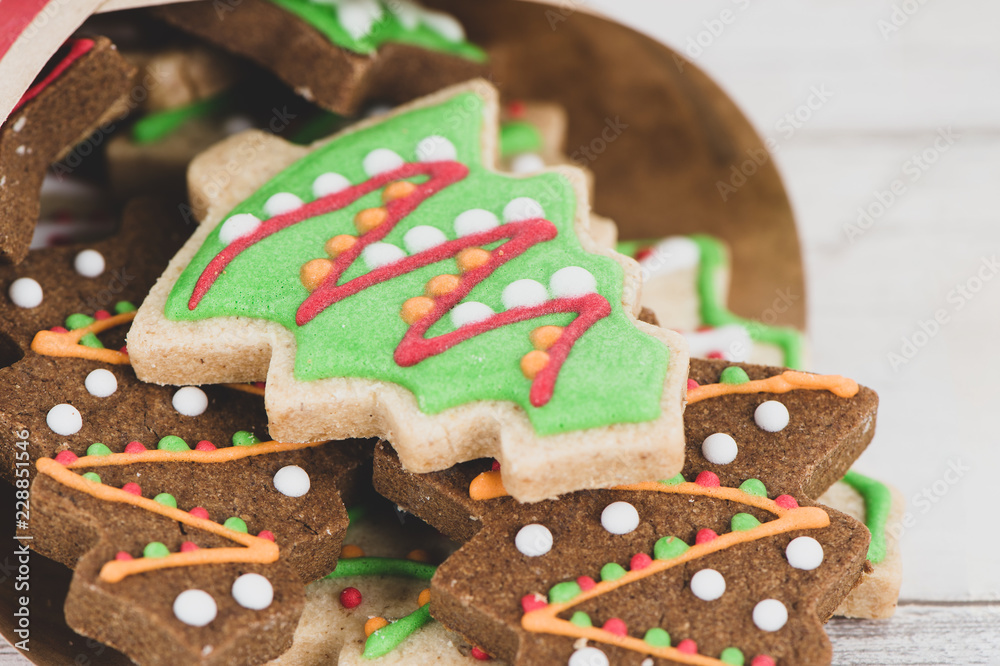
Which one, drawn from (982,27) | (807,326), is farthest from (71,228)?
(982,27)

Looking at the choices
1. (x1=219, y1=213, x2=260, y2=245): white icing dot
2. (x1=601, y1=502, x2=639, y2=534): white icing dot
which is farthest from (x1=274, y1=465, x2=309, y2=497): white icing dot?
(x1=601, y1=502, x2=639, y2=534): white icing dot

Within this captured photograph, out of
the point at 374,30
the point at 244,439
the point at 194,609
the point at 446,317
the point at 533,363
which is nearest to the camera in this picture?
the point at 194,609

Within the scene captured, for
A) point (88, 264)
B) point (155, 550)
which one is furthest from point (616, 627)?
point (88, 264)

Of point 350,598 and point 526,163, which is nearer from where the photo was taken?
point 350,598

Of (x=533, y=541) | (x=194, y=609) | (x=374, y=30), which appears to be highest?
(x=374, y=30)

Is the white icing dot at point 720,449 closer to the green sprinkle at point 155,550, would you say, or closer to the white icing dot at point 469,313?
the white icing dot at point 469,313

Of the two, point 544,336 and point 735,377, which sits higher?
point 544,336

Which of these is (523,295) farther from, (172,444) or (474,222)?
(172,444)
